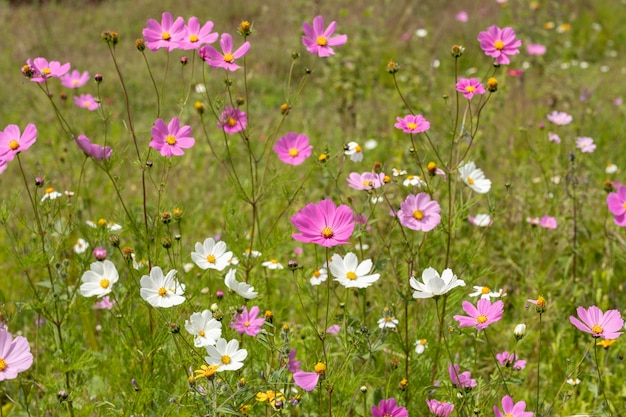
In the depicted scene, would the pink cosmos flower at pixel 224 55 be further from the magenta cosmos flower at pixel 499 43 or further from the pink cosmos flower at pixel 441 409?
the pink cosmos flower at pixel 441 409

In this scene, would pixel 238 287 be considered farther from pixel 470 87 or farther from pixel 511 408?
A: pixel 470 87

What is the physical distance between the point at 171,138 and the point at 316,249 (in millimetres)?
488

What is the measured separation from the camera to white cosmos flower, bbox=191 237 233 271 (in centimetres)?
160

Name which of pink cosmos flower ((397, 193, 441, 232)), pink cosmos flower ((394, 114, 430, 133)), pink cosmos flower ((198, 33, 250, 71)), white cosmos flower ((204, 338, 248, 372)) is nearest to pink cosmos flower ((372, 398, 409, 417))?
white cosmos flower ((204, 338, 248, 372))

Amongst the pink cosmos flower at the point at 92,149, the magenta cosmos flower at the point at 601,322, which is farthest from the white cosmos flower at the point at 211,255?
the magenta cosmos flower at the point at 601,322

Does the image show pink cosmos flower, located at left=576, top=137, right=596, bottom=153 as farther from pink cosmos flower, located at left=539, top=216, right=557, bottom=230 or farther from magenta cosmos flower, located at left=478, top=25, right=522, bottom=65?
magenta cosmos flower, located at left=478, top=25, right=522, bottom=65

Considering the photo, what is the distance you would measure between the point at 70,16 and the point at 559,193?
636 cm

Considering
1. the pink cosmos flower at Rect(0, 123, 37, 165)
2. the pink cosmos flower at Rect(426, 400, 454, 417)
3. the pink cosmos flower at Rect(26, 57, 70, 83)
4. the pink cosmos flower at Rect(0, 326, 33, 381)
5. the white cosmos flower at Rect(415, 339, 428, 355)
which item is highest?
the pink cosmos flower at Rect(26, 57, 70, 83)

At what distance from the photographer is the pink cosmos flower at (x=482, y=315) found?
52.2 inches

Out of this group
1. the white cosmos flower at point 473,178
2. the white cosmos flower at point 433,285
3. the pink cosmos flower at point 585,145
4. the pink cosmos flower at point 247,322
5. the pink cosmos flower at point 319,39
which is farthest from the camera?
the pink cosmos flower at point 585,145

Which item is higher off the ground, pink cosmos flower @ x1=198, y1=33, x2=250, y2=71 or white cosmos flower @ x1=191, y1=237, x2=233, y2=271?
pink cosmos flower @ x1=198, y1=33, x2=250, y2=71

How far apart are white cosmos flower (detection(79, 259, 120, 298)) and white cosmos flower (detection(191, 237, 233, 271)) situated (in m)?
0.21

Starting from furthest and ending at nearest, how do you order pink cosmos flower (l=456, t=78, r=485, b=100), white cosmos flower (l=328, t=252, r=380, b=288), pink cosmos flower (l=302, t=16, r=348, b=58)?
pink cosmos flower (l=302, t=16, r=348, b=58)
pink cosmos flower (l=456, t=78, r=485, b=100)
white cosmos flower (l=328, t=252, r=380, b=288)

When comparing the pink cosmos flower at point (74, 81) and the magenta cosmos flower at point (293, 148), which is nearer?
the magenta cosmos flower at point (293, 148)
